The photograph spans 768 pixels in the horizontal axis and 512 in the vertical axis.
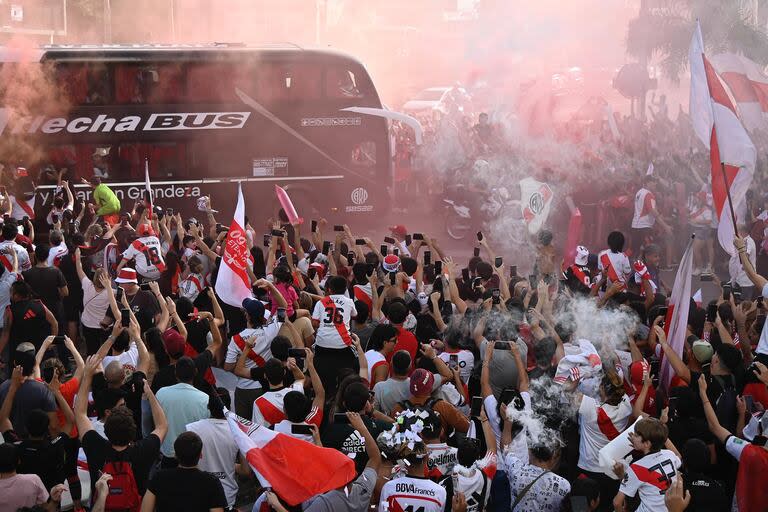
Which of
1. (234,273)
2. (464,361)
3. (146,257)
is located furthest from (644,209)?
(464,361)

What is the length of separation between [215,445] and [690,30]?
2259 cm

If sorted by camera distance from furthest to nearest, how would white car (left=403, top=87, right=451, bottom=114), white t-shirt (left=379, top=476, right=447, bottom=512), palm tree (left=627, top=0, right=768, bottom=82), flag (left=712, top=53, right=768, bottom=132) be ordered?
white car (left=403, top=87, right=451, bottom=114) → palm tree (left=627, top=0, right=768, bottom=82) → flag (left=712, top=53, right=768, bottom=132) → white t-shirt (left=379, top=476, right=447, bottom=512)

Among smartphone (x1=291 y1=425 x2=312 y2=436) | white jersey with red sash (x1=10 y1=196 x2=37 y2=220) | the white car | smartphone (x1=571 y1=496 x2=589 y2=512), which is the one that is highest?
smartphone (x1=291 y1=425 x2=312 y2=436)

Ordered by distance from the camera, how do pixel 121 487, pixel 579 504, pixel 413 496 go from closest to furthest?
pixel 413 496 → pixel 579 504 → pixel 121 487

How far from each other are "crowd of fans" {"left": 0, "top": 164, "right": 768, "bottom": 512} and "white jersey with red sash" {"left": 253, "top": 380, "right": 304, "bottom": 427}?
0.02 m

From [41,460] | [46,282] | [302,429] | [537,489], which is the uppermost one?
[302,429]

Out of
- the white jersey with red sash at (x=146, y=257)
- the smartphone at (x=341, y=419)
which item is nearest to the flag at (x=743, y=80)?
the white jersey with red sash at (x=146, y=257)

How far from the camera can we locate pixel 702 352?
6.80 meters

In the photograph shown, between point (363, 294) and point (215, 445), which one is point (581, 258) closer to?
point (363, 294)

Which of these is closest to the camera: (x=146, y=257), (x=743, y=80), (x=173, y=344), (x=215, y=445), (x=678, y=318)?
(x=215, y=445)

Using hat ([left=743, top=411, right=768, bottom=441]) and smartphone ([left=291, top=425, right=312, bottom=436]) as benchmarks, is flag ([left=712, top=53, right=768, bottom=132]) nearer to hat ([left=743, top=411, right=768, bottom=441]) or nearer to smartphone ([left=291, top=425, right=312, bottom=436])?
hat ([left=743, top=411, right=768, bottom=441])

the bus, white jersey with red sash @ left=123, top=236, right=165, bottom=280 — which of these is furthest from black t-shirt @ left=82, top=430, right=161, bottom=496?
the bus

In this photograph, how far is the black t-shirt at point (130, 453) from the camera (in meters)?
5.45

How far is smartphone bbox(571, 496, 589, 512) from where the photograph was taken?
5238mm
